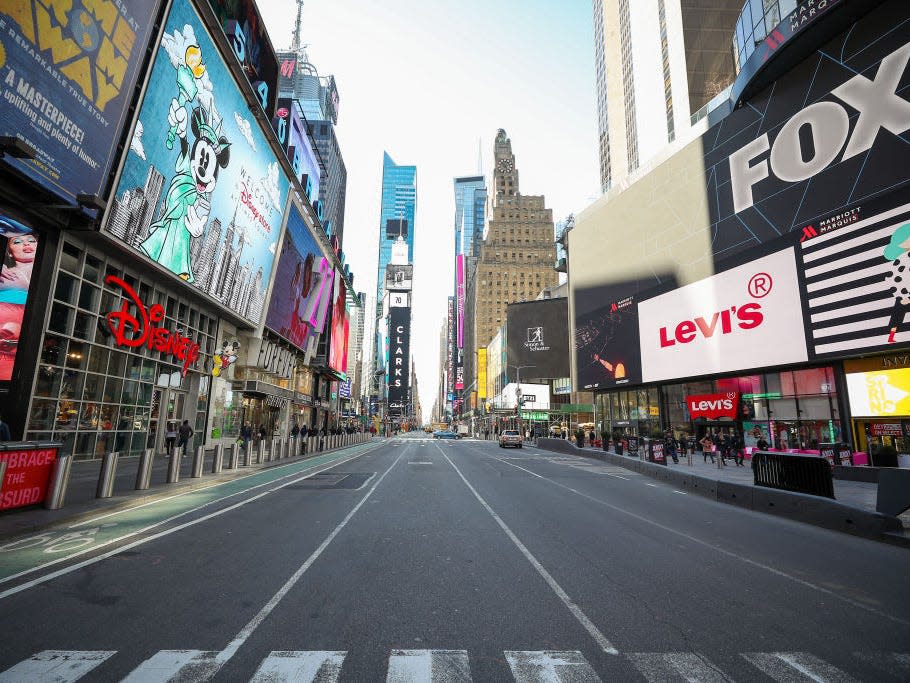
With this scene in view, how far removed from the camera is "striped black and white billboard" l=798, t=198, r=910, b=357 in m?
19.6

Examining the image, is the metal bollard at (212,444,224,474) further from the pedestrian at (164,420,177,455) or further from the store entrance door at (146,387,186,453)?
the store entrance door at (146,387,186,453)

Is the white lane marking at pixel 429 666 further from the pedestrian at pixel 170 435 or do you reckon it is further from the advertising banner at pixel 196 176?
the pedestrian at pixel 170 435

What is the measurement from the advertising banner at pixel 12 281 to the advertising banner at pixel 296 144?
56.5 feet

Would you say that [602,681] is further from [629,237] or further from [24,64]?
[629,237]

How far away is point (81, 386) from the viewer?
692 inches

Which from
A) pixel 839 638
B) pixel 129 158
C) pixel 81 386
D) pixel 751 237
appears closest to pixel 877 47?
pixel 751 237

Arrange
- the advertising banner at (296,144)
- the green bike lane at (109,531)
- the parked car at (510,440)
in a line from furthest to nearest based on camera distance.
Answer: the parked car at (510,440) < the advertising banner at (296,144) < the green bike lane at (109,531)

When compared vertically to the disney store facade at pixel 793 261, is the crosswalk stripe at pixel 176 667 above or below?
below

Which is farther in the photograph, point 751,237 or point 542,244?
point 542,244

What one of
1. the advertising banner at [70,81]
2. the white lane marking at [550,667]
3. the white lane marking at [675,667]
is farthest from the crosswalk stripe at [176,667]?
the advertising banner at [70,81]

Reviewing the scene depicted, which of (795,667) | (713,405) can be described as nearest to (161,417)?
(795,667)

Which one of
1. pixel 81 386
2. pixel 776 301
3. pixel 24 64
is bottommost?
pixel 81 386

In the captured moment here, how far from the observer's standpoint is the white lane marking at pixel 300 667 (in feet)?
10.8

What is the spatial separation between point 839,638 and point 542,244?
12931 cm
